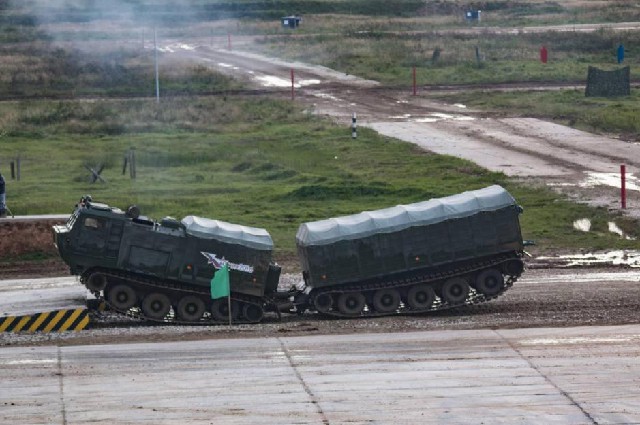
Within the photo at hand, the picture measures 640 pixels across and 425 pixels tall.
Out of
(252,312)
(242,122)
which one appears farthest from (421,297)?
(242,122)

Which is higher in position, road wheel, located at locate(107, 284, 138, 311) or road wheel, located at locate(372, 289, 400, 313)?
road wheel, located at locate(107, 284, 138, 311)

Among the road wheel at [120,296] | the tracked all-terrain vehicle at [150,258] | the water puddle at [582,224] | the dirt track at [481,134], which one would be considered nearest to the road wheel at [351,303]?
the tracked all-terrain vehicle at [150,258]

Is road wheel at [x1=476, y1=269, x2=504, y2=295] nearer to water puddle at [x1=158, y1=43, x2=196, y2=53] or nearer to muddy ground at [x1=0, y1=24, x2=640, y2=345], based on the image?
muddy ground at [x1=0, y1=24, x2=640, y2=345]

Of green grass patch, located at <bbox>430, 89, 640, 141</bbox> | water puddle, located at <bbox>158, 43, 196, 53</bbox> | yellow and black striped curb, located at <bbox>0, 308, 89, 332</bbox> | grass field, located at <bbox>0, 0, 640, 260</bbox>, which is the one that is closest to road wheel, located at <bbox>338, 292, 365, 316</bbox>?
yellow and black striped curb, located at <bbox>0, 308, 89, 332</bbox>

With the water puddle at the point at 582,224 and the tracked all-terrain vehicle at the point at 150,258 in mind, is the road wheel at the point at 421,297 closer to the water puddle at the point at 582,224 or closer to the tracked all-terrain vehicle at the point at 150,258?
the tracked all-terrain vehicle at the point at 150,258

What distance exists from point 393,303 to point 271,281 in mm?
2627

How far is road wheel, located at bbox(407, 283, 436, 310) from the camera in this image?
2811 cm

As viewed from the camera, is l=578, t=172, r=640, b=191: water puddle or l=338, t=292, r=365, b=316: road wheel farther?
l=578, t=172, r=640, b=191: water puddle

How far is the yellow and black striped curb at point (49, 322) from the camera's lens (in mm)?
26594

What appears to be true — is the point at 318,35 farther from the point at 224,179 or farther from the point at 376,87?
the point at 224,179

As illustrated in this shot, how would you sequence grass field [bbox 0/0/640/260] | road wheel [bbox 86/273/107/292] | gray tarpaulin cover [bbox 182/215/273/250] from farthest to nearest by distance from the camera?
grass field [bbox 0/0/640/260]
gray tarpaulin cover [bbox 182/215/273/250]
road wheel [bbox 86/273/107/292]

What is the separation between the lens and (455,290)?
28250mm

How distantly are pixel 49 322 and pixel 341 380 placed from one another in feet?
22.5

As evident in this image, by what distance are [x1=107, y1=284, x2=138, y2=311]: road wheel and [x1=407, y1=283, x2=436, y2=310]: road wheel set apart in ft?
19.1
